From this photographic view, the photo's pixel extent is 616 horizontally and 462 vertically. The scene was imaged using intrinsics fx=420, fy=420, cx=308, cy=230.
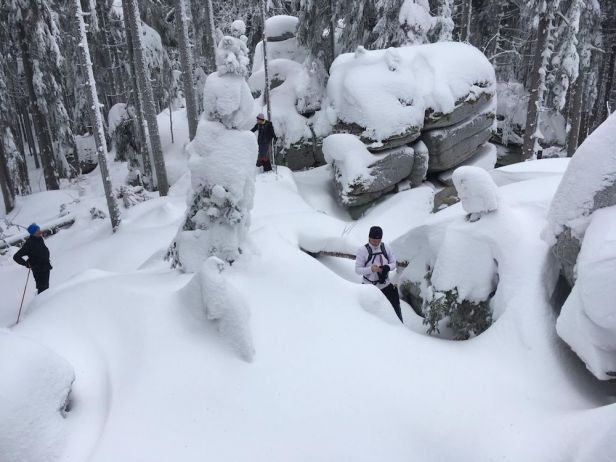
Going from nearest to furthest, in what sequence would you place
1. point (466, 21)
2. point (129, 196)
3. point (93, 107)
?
point (93, 107)
point (129, 196)
point (466, 21)

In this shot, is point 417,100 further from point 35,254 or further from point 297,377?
point 35,254

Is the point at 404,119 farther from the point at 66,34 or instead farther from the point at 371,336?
the point at 66,34

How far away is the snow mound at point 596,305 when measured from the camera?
4.33 metres

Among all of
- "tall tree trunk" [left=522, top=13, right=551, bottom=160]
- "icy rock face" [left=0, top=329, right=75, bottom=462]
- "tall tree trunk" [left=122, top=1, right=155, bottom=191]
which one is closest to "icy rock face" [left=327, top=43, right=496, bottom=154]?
"tall tree trunk" [left=522, top=13, right=551, bottom=160]

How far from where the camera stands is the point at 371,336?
18.8 ft

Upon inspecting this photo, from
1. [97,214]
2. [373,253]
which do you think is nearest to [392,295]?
[373,253]

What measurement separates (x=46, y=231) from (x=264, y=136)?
9.14m

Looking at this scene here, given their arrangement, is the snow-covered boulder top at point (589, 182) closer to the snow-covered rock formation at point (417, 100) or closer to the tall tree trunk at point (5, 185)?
the snow-covered rock formation at point (417, 100)

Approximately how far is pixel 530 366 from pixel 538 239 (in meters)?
2.09

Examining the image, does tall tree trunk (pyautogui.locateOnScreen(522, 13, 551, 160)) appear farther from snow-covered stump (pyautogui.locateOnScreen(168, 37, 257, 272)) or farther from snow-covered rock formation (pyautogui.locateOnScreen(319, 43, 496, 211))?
snow-covered stump (pyautogui.locateOnScreen(168, 37, 257, 272))

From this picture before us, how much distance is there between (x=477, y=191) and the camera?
6.80 meters

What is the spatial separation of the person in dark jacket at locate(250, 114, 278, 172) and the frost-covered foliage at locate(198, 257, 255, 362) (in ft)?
31.5

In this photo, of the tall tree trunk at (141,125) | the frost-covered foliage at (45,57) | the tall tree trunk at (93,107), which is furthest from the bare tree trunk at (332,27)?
the frost-covered foliage at (45,57)

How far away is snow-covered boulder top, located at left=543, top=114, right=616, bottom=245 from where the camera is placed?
16.8 feet
